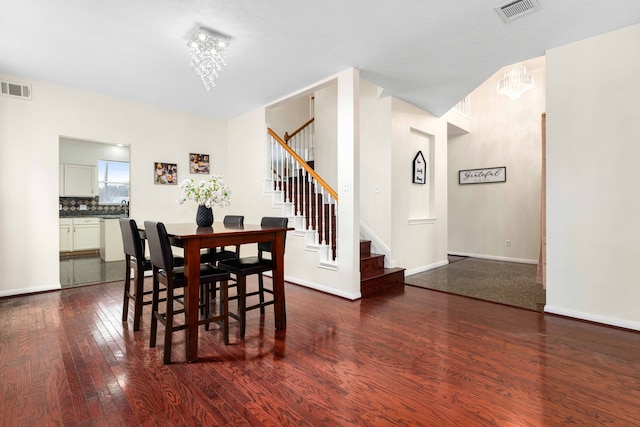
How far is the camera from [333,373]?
6.77ft

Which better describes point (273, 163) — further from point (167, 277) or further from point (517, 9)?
point (517, 9)

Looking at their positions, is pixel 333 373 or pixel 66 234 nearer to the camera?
pixel 333 373

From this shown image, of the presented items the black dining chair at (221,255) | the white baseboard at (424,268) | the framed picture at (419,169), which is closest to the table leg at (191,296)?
the black dining chair at (221,255)

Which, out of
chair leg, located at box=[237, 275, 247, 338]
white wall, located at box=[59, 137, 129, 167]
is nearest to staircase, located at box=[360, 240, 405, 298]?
chair leg, located at box=[237, 275, 247, 338]

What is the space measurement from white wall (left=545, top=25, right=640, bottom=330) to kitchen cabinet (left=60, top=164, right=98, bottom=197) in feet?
29.0

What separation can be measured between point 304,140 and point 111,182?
515 centimetres

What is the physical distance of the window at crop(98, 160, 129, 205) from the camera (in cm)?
766

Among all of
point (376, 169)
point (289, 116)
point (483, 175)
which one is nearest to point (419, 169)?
point (376, 169)

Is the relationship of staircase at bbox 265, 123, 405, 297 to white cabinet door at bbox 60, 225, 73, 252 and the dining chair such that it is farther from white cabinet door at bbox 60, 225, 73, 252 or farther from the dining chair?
white cabinet door at bbox 60, 225, 73, 252

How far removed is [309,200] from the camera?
4.44 meters

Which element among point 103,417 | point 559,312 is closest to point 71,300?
point 103,417

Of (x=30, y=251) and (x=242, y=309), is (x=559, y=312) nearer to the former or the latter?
(x=242, y=309)

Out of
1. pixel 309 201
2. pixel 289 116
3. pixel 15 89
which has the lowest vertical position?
pixel 309 201

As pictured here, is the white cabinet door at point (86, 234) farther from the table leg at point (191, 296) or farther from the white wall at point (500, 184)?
the white wall at point (500, 184)
